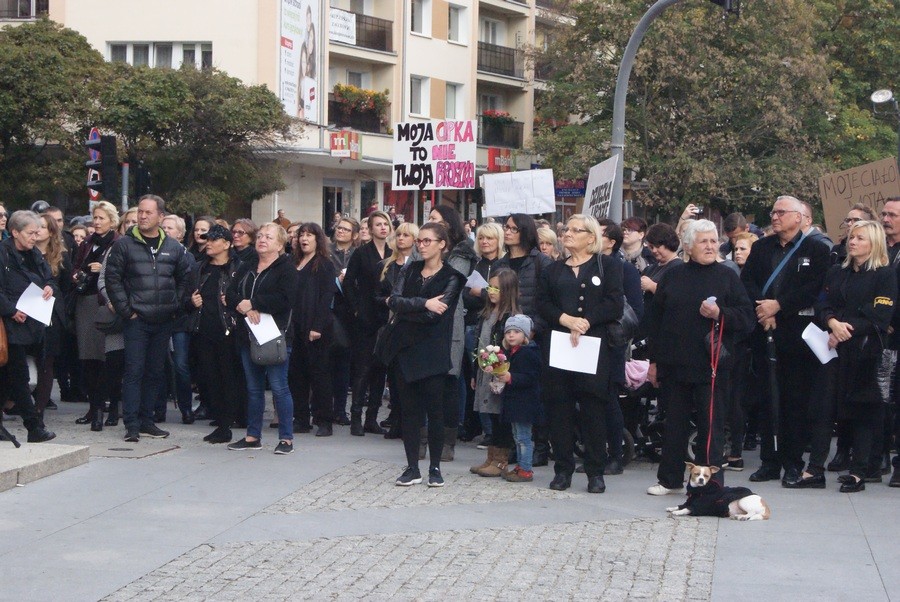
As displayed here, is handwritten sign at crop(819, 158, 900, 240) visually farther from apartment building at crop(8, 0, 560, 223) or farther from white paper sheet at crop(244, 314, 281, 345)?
apartment building at crop(8, 0, 560, 223)

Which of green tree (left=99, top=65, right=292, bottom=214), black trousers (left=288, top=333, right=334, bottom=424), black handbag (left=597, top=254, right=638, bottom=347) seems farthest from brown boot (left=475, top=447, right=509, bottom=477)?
green tree (left=99, top=65, right=292, bottom=214)

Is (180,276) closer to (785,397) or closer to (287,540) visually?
(287,540)

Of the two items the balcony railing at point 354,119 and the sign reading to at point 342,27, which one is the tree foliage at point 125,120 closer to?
the balcony railing at point 354,119

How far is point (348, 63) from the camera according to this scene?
43594 mm

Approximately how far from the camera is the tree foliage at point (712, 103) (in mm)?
39562

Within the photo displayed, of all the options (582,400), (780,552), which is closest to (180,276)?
(582,400)

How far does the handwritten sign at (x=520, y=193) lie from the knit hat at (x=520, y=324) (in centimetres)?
879

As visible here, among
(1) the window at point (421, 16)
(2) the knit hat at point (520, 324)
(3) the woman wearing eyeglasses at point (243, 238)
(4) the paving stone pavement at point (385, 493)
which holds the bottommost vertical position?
(4) the paving stone pavement at point (385, 493)

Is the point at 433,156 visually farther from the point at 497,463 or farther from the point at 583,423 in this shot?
the point at 583,423

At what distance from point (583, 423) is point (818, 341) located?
187cm

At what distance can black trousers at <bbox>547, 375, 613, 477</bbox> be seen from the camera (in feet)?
30.8

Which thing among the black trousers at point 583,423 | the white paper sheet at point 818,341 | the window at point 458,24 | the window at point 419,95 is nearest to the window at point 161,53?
the window at point 419,95

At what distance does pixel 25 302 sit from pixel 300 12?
30288mm

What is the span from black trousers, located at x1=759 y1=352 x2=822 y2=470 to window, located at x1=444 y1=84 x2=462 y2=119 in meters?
39.1
